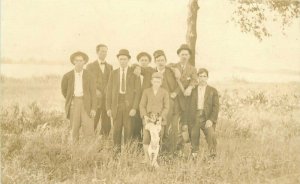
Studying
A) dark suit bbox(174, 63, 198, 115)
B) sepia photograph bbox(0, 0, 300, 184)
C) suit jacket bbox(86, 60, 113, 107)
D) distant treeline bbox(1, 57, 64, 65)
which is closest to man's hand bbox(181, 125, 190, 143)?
sepia photograph bbox(0, 0, 300, 184)

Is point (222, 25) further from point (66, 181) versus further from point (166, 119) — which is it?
point (66, 181)

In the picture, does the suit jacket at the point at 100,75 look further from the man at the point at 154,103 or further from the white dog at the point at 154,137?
the white dog at the point at 154,137

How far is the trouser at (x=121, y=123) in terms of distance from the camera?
6246 millimetres

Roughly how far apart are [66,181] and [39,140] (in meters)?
0.78

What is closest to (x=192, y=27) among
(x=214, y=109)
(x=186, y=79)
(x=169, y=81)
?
(x=186, y=79)

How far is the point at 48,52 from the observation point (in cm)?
683

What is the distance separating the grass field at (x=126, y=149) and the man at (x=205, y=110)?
273 millimetres

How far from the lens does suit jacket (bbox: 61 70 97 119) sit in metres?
6.21

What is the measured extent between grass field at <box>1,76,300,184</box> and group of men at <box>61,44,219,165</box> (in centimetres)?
26

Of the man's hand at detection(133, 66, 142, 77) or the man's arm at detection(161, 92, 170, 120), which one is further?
the man's hand at detection(133, 66, 142, 77)

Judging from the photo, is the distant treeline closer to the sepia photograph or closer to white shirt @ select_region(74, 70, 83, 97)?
the sepia photograph

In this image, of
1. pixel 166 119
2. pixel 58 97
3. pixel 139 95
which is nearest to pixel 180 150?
pixel 166 119

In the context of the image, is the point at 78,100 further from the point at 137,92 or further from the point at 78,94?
the point at 137,92

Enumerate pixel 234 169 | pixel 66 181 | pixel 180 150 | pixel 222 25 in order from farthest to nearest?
pixel 222 25, pixel 180 150, pixel 234 169, pixel 66 181
